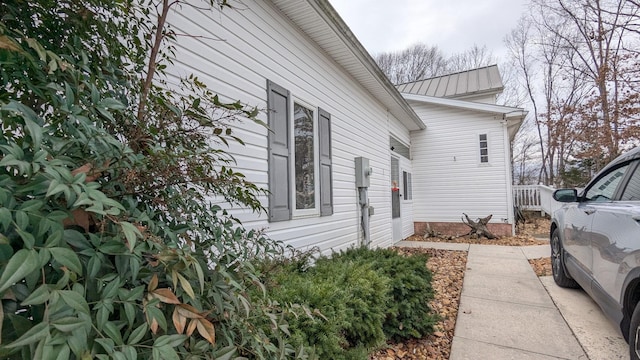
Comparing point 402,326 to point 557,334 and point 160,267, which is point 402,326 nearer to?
point 557,334

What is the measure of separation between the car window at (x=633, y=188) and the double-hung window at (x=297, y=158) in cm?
304

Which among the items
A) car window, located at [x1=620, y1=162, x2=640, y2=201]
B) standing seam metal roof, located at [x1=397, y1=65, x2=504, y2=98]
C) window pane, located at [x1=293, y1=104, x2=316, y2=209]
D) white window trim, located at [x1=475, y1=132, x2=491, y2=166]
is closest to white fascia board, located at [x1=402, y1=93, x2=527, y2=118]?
white window trim, located at [x1=475, y1=132, x2=491, y2=166]

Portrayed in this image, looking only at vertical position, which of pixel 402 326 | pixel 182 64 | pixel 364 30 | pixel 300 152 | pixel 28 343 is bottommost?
pixel 402 326

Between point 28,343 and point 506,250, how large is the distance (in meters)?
7.89

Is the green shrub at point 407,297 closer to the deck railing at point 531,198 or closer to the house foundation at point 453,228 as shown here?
the house foundation at point 453,228

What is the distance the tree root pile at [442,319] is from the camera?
8.89ft

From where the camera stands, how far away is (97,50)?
3.91 ft

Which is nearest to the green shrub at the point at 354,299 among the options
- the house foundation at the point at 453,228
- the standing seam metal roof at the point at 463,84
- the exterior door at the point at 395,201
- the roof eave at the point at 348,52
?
the roof eave at the point at 348,52

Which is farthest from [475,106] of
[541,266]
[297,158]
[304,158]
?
[297,158]

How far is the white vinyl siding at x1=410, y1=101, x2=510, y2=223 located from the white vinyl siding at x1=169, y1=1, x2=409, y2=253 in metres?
3.84

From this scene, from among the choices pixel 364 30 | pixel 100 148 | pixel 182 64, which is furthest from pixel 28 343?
pixel 364 30

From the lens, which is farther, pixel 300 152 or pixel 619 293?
pixel 300 152

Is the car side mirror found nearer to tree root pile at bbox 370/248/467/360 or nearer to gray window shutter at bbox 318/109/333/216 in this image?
tree root pile at bbox 370/248/467/360

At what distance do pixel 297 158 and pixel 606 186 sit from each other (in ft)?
11.1
